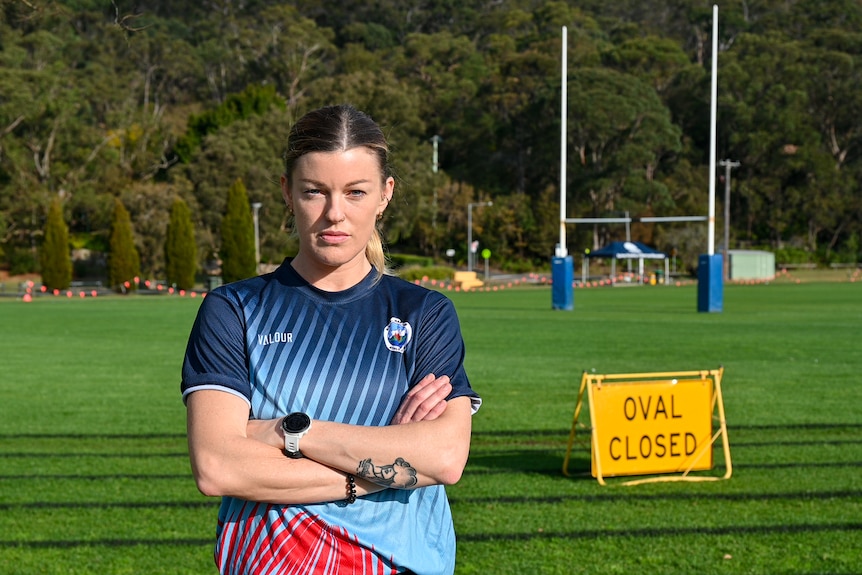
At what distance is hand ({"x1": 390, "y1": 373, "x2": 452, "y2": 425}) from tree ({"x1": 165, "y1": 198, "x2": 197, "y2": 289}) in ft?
207

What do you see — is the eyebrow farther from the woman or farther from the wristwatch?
the wristwatch

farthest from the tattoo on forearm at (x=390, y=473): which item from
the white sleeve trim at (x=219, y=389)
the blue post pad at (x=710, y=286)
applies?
the blue post pad at (x=710, y=286)

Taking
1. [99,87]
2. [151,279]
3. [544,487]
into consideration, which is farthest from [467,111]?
[544,487]

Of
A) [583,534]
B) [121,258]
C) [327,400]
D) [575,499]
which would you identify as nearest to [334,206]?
[327,400]

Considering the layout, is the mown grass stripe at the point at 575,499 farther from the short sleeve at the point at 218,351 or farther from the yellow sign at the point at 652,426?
the short sleeve at the point at 218,351

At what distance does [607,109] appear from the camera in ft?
275

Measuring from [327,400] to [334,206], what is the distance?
46cm

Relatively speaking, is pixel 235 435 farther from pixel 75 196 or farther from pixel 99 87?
pixel 99 87

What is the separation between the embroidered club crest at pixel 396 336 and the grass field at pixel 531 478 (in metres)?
4.16

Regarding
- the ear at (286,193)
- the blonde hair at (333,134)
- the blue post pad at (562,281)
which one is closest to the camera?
the blonde hair at (333,134)

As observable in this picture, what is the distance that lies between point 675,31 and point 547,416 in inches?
4636

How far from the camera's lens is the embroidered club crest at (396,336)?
2.92 meters

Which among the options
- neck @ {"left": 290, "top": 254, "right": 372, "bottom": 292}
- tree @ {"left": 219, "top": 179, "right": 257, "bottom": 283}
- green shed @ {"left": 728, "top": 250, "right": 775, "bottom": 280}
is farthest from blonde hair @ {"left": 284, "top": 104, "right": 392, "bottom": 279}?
green shed @ {"left": 728, "top": 250, "right": 775, "bottom": 280}

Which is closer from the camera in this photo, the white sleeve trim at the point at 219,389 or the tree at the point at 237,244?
the white sleeve trim at the point at 219,389
